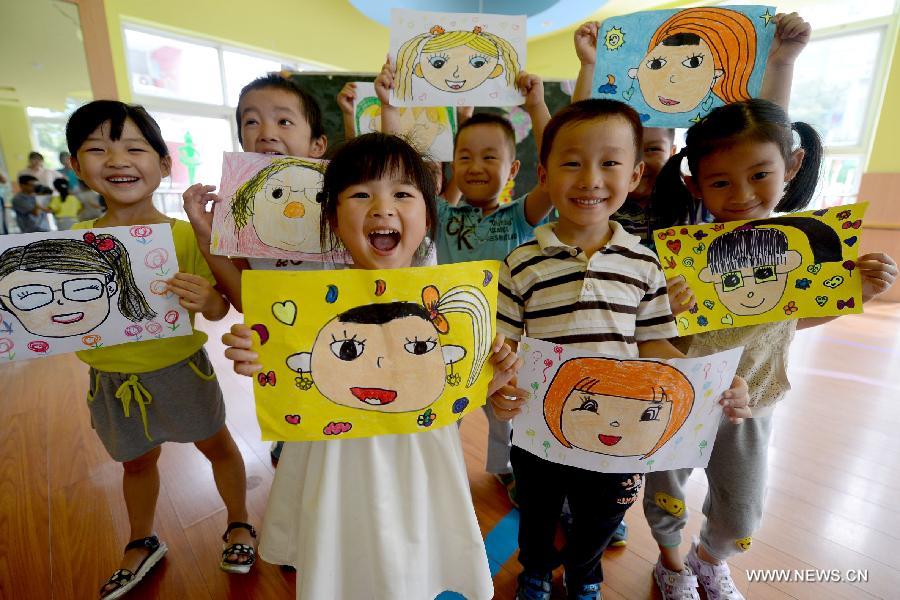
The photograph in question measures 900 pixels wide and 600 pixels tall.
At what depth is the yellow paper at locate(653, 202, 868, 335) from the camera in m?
0.81

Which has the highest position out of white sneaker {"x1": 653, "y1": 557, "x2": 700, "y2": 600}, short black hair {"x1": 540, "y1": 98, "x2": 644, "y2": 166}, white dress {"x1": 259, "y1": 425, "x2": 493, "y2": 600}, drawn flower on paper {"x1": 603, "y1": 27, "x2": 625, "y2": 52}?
drawn flower on paper {"x1": 603, "y1": 27, "x2": 625, "y2": 52}

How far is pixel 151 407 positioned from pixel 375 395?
70 cm

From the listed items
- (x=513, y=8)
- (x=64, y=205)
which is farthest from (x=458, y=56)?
(x=64, y=205)

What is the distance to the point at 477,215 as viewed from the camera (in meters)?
1.20

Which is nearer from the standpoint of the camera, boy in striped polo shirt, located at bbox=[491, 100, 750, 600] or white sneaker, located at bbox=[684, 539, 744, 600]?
boy in striped polo shirt, located at bbox=[491, 100, 750, 600]

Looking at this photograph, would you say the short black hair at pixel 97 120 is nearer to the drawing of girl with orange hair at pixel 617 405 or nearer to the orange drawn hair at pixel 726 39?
the drawing of girl with orange hair at pixel 617 405

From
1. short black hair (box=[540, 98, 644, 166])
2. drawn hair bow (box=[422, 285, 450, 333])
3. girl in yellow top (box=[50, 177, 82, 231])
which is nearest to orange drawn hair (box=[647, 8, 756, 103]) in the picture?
short black hair (box=[540, 98, 644, 166])

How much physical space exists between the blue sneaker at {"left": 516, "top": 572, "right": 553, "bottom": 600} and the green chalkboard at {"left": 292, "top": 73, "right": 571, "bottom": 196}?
1.66 metres

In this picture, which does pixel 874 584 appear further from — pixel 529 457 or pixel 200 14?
pixel 200 14

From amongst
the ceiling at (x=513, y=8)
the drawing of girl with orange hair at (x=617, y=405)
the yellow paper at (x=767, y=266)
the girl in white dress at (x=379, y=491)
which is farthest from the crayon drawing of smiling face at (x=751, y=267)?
the ceiling at (x=513, y=8)

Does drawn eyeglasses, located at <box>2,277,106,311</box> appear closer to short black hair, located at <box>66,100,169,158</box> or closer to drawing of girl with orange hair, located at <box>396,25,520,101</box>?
short black hair, located at <box>66,100,169,158</box>

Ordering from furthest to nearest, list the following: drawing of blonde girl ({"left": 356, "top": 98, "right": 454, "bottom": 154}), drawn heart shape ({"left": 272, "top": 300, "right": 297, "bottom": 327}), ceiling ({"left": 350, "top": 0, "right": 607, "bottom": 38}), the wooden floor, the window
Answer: the window → ceiling ({"left": 350, "top": 0, "right": 607, "bottom": 38}) → drawing of blonde girl ({"left": 356, "top": 98, "right": 454, "bottom": 154}) → the wooden floor → drawn heart shape ({"left": 272, "top": 300, "right": 297, "bottom": 327})

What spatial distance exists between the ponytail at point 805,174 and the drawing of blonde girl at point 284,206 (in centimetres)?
107

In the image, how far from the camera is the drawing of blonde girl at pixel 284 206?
2.97ft
